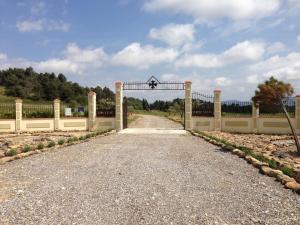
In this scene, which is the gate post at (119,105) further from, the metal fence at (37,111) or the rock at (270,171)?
the rock at (270,171)

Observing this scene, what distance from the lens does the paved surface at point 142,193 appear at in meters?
5.22

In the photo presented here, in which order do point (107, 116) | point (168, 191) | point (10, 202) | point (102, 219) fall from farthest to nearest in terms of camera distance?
point (107, 116) → point (168, 191) → point (10, 202) → point (102, 219)

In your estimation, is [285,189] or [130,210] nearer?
[130,210]

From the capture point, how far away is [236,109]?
76.3 feet

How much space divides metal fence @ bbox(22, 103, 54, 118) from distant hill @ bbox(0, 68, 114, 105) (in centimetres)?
3675

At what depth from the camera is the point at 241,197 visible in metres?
6.35

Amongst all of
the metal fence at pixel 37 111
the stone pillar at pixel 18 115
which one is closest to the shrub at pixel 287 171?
the stone pillar at pixel 18 115

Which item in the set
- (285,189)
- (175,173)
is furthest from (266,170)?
(175,173)

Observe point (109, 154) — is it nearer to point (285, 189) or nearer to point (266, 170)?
point (266, 170)

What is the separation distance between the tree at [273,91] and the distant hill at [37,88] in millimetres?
51101

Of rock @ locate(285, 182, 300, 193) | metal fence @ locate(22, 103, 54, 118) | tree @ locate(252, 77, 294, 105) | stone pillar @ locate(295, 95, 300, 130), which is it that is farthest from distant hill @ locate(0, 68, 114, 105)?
rock @ locate(285, 182, 300, 193)

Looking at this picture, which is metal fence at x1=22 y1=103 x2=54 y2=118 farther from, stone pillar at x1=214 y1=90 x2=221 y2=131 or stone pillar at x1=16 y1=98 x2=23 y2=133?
stone pillar at x1=214 y1=90 x2=221 y2=131

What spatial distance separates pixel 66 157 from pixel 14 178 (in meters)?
3.32

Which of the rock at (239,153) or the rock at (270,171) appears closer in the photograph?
the rock at (270,171)
